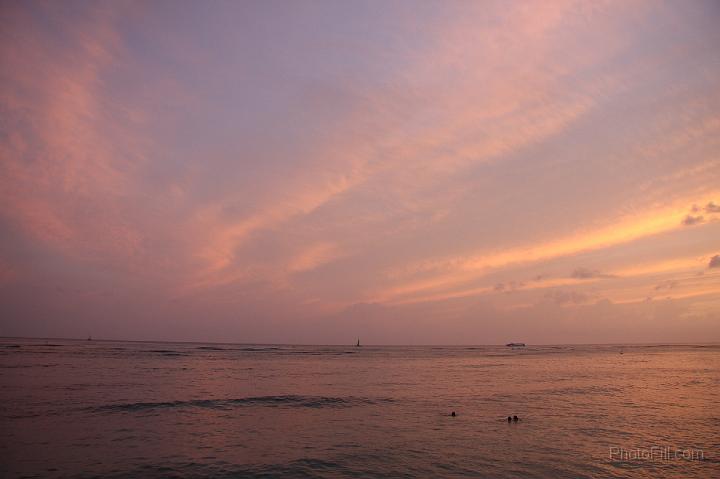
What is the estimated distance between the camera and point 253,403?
3375cm

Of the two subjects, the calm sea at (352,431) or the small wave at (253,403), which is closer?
the calm sea at (352,431)

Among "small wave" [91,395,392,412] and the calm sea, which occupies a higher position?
the calm sea

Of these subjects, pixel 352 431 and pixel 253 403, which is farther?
pixel 253 403

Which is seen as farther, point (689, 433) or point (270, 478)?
point (689, 433)

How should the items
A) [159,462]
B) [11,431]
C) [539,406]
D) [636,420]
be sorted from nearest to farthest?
[159,462]
[11,431]
[636,420]
[539,406]

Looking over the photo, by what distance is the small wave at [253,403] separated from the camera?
30.4 meters

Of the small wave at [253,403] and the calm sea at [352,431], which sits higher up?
the calm sea at [352,431]

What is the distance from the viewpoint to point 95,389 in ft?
124

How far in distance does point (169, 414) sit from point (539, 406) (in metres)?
27.3

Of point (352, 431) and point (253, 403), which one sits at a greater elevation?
point (352, 431)

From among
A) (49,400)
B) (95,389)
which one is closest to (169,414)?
(49,400)

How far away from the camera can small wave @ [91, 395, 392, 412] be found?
30.4 m

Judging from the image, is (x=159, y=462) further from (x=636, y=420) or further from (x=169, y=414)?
(x=636, y=420)

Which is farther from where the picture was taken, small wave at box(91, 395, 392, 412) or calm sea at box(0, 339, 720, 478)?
small wave at box(91, 395, 392, 412)
